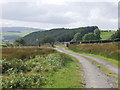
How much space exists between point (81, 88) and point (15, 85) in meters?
4.59

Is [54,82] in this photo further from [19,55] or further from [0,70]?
[19,55]

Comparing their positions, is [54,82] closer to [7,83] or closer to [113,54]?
[7,83]

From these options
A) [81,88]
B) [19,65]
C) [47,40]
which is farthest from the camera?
[47,40]

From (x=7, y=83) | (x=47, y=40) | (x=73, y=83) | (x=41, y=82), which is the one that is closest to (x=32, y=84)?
(x=41, y=82)

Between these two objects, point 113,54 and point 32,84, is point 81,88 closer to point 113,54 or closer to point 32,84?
point 32,84

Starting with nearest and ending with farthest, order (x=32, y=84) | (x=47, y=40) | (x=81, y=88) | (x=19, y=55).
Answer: (x=81, y=88) < (x=32, y=84) < (x=19, y=55) < (x=47, y=40)

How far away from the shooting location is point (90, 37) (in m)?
140

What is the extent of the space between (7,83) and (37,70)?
19.5ft

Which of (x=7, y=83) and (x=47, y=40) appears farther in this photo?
(x=47, y=40)

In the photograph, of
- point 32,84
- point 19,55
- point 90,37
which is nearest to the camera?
point 32,84

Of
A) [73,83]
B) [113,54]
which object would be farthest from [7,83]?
[113,54]

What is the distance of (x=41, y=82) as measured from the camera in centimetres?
1469

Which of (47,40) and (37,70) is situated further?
(47,40)

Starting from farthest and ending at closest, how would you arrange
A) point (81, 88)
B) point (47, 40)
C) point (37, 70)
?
1. point (47, 40)
2. point (37, 70)
3. point (81, 88)
